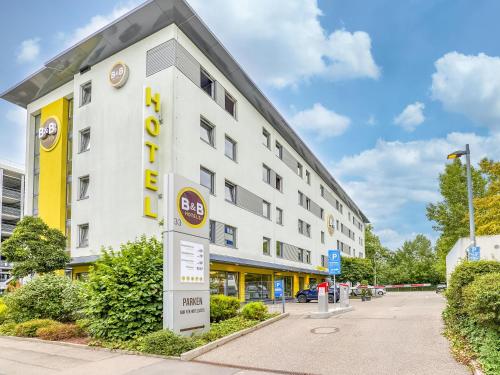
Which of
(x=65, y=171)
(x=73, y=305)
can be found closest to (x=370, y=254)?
(x=65, y=171)

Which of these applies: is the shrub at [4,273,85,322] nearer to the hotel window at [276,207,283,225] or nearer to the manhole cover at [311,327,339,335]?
the manhole cover at [311,327,339,335]

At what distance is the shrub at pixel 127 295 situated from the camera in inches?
468

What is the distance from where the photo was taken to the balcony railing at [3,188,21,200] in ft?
196

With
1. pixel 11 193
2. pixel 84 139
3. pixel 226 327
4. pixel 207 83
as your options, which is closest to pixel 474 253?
pixel 226 327

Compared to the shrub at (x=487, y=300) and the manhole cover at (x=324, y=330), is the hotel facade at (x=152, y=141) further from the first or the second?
the shrub at (x=487, y=300)

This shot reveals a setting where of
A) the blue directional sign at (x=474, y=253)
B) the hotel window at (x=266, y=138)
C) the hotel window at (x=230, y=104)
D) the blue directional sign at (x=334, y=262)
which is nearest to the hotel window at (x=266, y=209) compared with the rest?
the hotel window at (x=266, y=138)

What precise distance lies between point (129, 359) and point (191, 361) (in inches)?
56.5

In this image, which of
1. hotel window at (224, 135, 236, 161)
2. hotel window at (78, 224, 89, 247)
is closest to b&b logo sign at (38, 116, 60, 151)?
hotel window at (78, 224, 89, 247)

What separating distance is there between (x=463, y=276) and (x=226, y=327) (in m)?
6.64

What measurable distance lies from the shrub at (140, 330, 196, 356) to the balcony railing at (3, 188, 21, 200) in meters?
57.0

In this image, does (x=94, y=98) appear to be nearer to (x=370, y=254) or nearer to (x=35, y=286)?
(x=35, y=286)

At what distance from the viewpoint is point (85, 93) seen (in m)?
27.5

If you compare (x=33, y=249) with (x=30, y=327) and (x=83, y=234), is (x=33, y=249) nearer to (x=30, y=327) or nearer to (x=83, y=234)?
(x=83, y=234)

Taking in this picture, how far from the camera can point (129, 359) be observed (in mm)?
10344
